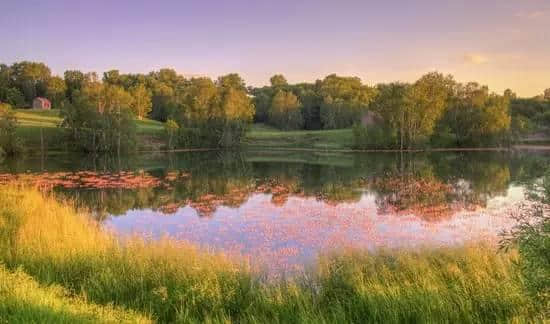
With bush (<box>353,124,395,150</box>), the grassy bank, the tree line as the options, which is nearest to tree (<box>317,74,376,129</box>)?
the tree line

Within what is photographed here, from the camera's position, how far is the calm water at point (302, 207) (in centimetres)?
1598

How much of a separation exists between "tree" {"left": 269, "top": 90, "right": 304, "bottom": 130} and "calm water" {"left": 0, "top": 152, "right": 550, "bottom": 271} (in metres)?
79.6

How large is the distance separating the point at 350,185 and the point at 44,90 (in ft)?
442

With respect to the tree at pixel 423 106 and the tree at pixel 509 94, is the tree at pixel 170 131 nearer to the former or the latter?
the tree at pixel 423 106

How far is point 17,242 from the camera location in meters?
11.9

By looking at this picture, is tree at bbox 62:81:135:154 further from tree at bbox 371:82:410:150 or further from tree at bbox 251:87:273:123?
tree at bbox 251:87:273:123

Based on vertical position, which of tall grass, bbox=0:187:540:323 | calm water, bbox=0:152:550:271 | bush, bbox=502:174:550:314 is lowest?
calm water, bbox=0:152:550:271

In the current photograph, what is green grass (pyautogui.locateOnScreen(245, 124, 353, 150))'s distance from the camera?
90812 mm

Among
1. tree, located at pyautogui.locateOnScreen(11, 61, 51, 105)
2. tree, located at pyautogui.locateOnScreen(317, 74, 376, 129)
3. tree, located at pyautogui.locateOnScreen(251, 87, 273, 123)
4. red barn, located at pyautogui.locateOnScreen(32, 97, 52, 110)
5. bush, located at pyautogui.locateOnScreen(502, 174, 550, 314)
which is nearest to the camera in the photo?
bush, located at pyautogui.locateOnScreen(502, 174, 550, 314)

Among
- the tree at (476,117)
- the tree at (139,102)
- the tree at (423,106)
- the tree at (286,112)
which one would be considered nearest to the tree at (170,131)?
the tree at (139,102)

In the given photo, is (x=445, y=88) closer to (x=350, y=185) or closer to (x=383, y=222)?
(x=350, y=185)

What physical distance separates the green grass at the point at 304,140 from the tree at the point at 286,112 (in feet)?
50.1

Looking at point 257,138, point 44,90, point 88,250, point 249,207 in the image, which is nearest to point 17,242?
point 88,250

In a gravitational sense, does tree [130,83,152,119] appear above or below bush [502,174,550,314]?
above
